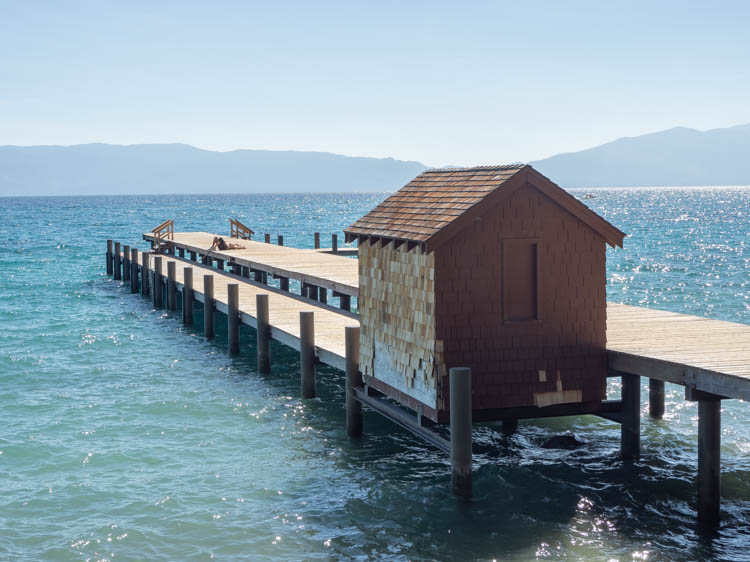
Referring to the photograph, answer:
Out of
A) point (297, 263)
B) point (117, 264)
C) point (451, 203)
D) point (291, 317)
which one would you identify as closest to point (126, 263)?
point (117, 264)

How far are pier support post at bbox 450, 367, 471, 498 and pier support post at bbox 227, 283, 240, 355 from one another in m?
10.2

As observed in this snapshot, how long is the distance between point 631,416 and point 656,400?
126 inches

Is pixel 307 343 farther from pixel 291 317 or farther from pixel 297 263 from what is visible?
pixel 297 263

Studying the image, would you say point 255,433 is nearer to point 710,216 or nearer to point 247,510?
point 247,510

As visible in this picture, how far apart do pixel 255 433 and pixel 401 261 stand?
4801 millimetres

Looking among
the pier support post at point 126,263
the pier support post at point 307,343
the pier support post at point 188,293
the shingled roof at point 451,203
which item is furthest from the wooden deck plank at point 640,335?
the pier support post at point 126,263

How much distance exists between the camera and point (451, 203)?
37.2 feet

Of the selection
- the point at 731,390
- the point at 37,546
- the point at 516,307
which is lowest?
the point at 37,546

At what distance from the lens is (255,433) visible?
48.4 feet

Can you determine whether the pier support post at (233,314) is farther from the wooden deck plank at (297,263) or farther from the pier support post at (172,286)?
the pier support post at (172,286)

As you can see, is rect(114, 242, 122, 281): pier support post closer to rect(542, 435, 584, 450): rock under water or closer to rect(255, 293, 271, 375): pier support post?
rect(255, 293, 271, 375): pier support post

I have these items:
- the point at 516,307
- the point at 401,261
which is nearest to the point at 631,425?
the point at 516,307

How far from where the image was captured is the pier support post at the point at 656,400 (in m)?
15.4

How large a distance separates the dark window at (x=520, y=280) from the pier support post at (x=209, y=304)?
1244 centimetres
